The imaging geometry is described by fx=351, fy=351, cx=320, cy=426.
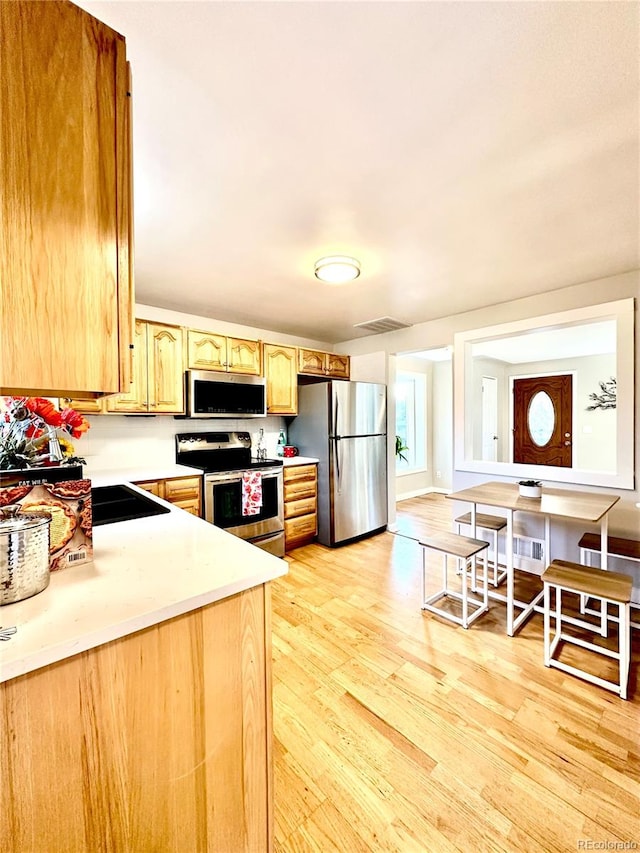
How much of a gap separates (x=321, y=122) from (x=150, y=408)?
247 centimetres

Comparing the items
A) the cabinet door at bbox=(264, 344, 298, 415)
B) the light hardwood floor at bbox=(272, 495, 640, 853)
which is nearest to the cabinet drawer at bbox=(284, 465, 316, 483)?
the cabinet door at bbox=(264, 344, 298, 415)

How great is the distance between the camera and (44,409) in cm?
125

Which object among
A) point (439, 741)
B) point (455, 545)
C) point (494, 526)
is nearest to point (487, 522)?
point (494, 526)

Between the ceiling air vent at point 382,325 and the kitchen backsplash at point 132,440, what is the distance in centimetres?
192

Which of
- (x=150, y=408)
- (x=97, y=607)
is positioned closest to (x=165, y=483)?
(x=150, y=408)

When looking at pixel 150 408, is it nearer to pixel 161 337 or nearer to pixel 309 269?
pixel 161 337

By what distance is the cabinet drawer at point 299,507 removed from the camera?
364 cm

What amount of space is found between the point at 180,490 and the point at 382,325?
8.66 feet

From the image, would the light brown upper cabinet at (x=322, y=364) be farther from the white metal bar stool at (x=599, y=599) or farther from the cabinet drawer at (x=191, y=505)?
the white metal bar stool at (x=599, y=599)

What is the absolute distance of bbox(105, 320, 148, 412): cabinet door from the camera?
9.50ft

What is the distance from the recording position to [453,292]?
297 centimetres

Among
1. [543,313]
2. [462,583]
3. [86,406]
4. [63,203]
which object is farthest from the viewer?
[543,313]

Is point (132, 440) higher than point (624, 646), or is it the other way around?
point (132, 440)

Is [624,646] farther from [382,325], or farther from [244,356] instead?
[244,356]
